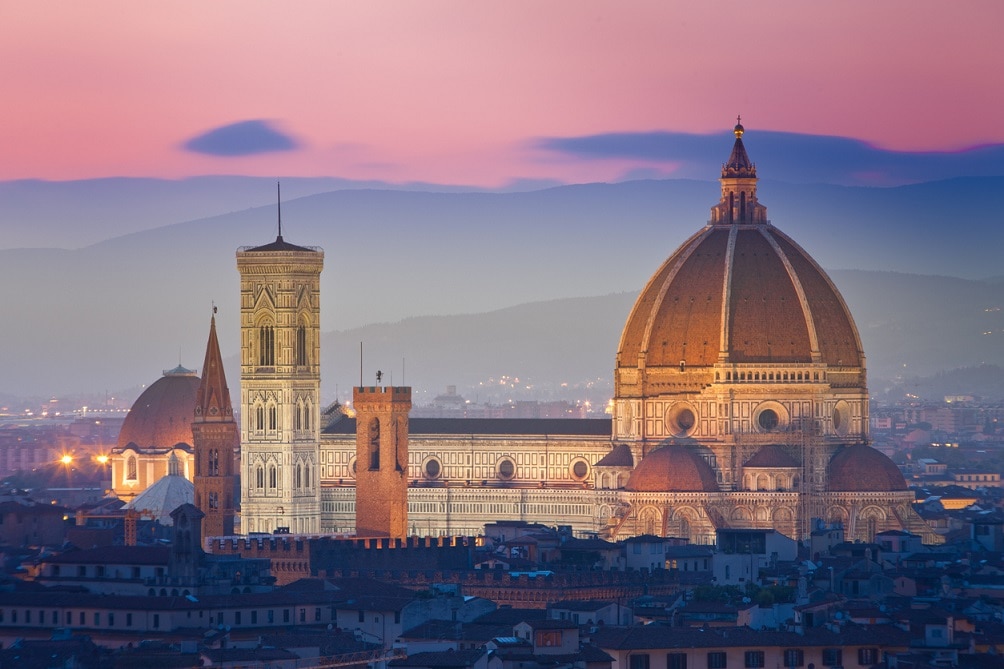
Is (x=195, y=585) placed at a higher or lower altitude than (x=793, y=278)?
lower

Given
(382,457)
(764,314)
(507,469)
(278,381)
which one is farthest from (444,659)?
(507,469)

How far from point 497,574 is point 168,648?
29.6m

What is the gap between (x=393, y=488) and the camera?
16450 centimetres

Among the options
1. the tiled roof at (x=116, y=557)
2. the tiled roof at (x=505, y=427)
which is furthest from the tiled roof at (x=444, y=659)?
the tiled roof at (x=505, y=427)

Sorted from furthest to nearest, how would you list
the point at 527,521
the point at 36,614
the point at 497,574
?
the point at 527,521 → the point at 497,574 → the point at 36,614

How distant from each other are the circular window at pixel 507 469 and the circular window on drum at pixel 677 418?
810 centimetres

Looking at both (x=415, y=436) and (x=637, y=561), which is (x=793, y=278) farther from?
(x=637, y=561)

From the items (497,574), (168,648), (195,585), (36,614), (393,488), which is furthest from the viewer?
(393,488)

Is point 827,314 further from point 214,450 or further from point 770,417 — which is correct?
point 214,450

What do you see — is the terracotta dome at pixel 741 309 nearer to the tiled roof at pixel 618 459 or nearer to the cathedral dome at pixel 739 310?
the cathedral dome at pixel 739 310

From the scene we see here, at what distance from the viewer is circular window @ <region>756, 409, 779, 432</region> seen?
17400 centimetres

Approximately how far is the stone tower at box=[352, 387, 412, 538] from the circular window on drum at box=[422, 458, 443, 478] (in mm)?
13968

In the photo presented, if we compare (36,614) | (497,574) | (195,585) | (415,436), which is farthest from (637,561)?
(415,436)

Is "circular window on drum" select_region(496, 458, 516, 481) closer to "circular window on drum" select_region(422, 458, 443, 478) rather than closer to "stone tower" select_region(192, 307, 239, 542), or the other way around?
"circular window on drum" select_region(422, 458, 443, 478)
